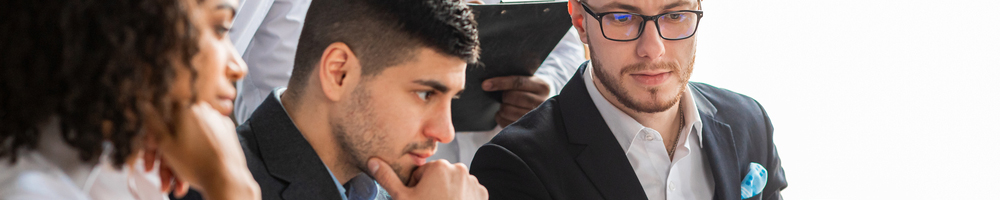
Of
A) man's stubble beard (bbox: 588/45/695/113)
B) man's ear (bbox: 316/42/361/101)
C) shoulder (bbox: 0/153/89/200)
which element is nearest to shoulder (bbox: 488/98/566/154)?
man's stubble beard (bbox: 588/45/695/113)

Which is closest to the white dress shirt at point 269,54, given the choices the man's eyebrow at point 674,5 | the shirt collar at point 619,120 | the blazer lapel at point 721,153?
the shirt collar at point 619,120

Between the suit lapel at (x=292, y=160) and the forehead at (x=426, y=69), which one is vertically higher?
the forehead at (x=426, y=69)

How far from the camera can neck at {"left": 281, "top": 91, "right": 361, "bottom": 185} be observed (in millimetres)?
1178

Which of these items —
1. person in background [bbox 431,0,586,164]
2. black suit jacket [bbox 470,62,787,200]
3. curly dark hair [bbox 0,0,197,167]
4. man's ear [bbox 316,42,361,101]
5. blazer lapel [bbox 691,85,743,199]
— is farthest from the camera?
person in background [bbox 431,0,586,164]

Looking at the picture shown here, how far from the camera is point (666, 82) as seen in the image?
63.2 inches

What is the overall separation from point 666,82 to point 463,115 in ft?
1.51

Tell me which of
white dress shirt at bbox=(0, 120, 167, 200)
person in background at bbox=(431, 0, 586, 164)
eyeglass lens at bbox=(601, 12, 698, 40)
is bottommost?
person in background at bbox=(431, 0, 586, 164)

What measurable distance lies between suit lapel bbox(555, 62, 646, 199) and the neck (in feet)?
1.82

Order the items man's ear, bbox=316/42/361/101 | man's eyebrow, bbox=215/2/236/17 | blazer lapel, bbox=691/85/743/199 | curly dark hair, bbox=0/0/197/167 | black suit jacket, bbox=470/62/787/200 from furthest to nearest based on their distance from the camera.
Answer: blazer lapel, bbox=691/85/743/199 → black suit jacket, bbox=470/62/787/200 → man's ear, bbox=316/42/361/101 → man's eyebrow, bbox=215/2/236/17 → curly dark hair, bbox=0/0/197/167

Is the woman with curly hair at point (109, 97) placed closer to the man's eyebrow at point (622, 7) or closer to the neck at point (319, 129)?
the neck at point (319, 129)

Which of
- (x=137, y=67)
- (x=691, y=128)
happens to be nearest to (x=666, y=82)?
(x=691, y=128)

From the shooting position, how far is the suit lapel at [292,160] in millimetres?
1180

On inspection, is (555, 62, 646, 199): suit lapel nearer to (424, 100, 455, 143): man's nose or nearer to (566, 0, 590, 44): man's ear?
(566, 0, 590, 44): man's ear

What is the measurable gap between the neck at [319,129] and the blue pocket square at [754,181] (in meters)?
0.91
